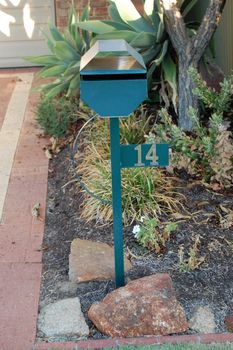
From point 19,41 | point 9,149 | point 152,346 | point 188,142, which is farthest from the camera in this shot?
point 19,41

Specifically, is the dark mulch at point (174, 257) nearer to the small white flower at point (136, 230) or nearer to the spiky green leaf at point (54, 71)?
the small white flower at point (136, 230)

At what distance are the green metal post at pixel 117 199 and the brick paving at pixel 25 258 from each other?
46cm

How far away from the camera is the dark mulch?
3.82 m

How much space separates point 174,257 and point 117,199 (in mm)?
779

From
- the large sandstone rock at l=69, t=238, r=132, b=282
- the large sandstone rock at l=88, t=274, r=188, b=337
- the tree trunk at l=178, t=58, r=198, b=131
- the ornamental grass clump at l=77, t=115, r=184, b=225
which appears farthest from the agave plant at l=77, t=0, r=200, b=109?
the large sandstone rock at l=88, t=274, r=188, b=337

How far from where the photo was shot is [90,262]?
13.5 ft

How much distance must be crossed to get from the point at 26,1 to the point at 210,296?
6491 millimetres

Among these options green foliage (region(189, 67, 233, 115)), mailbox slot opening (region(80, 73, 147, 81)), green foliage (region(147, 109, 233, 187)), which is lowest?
green foliage (region(147, 109, 233, 187))

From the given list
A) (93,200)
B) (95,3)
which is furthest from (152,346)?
(95,3)

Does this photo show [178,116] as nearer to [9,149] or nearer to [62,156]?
[62,156]

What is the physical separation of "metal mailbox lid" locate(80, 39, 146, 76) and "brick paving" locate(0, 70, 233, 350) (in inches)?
58.8

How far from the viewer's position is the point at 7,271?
166 inches

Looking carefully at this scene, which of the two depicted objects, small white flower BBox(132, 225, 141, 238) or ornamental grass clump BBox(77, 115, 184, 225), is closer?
small white flower BBox(132, 225, 141, 238)

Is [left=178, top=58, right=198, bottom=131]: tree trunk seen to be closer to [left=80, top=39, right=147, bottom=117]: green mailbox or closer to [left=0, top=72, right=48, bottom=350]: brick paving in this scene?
→ [left=0, top=72, right=48, bottom=350]: brick paving
